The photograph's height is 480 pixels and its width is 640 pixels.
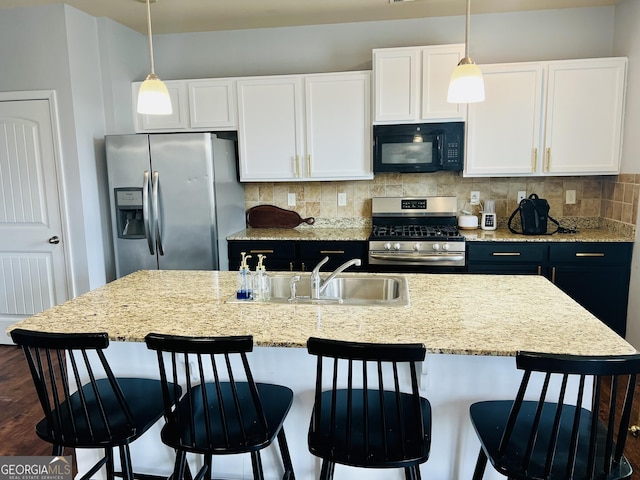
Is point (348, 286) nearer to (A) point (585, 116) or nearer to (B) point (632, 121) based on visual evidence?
(A) point (585, 116)

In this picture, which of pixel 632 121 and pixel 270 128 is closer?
pixel 632 121

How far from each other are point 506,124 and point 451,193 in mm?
725

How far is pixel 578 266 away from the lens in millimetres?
3359

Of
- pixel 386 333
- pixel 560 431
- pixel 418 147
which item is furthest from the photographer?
pixel 418 147

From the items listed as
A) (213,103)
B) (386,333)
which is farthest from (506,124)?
(386,333)

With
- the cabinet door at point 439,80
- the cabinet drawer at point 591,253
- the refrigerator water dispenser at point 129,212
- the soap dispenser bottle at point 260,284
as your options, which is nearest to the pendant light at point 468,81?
the soap dispenser bottle at point 260,284

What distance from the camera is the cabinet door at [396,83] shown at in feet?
11.5

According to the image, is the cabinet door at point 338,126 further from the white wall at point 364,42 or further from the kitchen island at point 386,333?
the kitchen island at point 386,333

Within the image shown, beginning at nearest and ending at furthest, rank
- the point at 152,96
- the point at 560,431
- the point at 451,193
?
1. the point at 560,431
2. the point at 152,96
3. the point at 451,193

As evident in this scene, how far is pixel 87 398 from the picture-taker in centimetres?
175

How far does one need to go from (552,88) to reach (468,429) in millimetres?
2705

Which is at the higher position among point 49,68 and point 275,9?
point 275,9

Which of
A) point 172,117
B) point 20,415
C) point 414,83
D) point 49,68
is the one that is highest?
point 49,68

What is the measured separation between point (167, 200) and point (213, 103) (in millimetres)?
915
